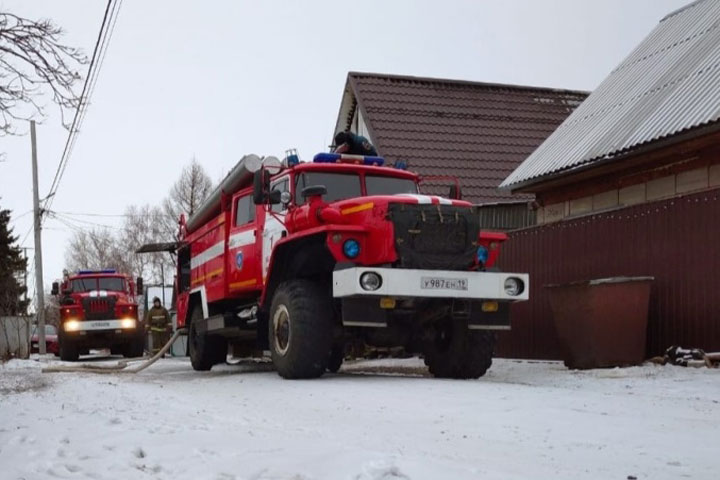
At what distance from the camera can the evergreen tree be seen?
42056mm

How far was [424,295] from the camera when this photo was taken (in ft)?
31.9

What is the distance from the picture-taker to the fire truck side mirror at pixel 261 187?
11.3 metres

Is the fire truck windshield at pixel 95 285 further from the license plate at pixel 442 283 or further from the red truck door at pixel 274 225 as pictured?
the license plate at pixel 442 283

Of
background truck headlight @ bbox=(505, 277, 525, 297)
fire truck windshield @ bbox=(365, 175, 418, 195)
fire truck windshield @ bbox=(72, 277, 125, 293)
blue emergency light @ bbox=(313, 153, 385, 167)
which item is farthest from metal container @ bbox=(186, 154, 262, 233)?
fire truck windshield @ bbox=(72, 277, 125, 293)

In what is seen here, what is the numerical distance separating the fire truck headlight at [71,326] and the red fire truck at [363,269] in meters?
13.8

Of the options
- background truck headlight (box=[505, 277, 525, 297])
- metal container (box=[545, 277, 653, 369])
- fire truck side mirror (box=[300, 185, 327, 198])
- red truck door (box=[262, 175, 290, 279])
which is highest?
fire truck side mirror (box=[300, 185, 327, 198])

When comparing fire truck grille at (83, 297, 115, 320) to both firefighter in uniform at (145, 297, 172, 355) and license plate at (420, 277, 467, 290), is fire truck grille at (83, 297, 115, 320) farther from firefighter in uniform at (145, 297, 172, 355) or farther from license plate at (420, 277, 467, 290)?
license plate at (420, 277, 467, 290)

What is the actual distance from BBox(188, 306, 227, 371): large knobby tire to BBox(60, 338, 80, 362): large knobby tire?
35.6 ft

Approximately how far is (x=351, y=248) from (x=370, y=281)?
0.61 meters

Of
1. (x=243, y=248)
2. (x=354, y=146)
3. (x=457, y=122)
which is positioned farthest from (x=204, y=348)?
(x=457, y=122)

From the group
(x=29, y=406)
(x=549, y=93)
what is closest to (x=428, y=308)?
(x=29, y=406)

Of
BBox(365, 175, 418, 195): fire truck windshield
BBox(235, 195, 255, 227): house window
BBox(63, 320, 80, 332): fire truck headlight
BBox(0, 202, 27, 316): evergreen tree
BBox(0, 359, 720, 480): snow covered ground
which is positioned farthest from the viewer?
BBox(0, 202, 27, 316): evergreen tree

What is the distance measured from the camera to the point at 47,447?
19.4ft

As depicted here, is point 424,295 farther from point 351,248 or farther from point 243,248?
point 243,248
